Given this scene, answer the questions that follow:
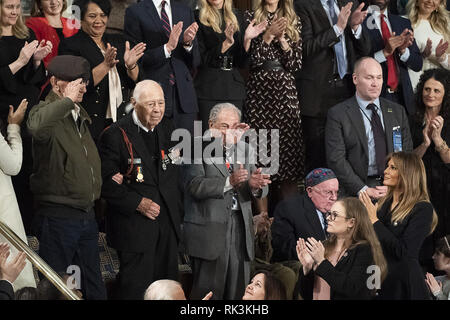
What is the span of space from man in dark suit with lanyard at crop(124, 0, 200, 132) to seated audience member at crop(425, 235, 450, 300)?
193cm

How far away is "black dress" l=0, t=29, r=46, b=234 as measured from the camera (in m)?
9.07

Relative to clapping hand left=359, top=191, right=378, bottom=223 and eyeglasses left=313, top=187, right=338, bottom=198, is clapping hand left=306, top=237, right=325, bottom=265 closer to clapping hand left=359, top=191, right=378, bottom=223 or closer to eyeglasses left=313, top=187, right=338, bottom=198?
clapping hand left=359, top=191, right=378, bottom=223

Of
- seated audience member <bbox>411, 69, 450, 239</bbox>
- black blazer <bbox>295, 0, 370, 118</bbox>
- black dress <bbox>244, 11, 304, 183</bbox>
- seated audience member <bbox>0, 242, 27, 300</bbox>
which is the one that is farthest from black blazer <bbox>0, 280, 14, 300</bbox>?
seated audience member <bbox>411, 69, 450, 239</bbox>

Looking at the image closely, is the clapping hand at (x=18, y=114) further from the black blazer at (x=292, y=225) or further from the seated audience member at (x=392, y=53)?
the seated audience member at (x=392, y=53)

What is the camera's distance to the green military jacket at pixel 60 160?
869 cm

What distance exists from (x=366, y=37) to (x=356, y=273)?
7.06ft

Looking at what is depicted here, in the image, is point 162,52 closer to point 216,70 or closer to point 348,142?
point 216,70

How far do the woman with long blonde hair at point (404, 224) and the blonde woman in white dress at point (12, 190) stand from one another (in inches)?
87.3

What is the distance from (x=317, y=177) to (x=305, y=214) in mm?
267

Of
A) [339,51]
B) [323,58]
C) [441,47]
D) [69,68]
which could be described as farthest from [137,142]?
[441,47]

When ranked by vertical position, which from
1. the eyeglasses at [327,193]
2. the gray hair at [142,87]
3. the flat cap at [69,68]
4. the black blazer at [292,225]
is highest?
the flat cap at [69,68]

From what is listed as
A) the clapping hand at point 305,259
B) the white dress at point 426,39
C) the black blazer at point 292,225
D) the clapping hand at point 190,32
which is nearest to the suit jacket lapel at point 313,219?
the black blazer at point 292,225

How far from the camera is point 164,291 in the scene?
837 cm
